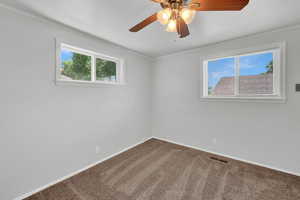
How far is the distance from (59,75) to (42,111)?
0.56 m

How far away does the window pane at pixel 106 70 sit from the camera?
2.54 m

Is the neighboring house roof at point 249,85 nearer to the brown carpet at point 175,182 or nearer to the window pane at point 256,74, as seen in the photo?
the window pane at point 256,74

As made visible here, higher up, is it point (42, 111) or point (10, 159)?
point (42, 111)

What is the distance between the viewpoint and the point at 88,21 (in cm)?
181

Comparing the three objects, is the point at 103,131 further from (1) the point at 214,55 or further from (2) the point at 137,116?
(1) the point at 214,55

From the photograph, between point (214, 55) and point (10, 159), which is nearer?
point (10, 159)

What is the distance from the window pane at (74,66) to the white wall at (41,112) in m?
0.20

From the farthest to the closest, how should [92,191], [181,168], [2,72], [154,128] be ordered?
[154,128] < [181,168] < [92,191] < [2,72]

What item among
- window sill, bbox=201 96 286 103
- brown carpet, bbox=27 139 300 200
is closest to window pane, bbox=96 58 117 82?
brown carpet, bbox=27 139 300 200

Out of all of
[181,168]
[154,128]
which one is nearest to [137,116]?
[154,128]

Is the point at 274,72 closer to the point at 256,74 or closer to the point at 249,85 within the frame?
the point at 256,74

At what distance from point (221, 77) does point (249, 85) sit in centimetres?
52

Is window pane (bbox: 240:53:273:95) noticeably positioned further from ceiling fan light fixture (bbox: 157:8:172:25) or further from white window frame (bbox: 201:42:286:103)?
ceiling fan light fixture (bbox: 157:8:172:25)

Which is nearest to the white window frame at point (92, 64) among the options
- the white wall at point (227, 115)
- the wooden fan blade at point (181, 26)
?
the white wall at point (227, 115)
